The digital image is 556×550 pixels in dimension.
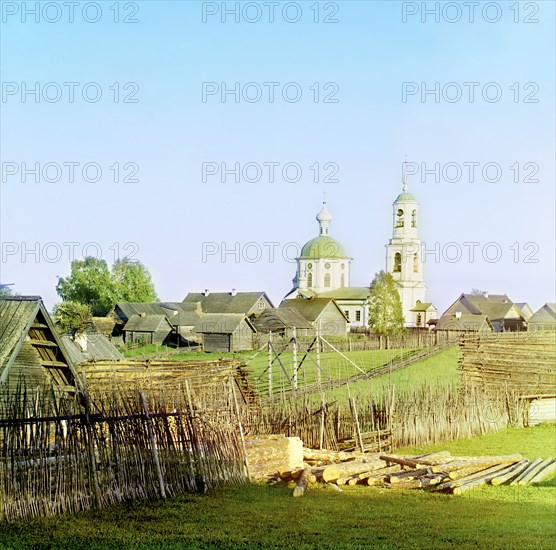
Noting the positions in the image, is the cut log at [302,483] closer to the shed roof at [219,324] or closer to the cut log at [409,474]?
the cut log at [409,474]

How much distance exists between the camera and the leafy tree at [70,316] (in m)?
24.5

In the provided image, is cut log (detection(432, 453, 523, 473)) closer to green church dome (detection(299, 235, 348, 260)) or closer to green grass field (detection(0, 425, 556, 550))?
green grass field (detection(0, 425, 556, 550))

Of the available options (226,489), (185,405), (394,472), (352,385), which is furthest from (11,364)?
(352,385)

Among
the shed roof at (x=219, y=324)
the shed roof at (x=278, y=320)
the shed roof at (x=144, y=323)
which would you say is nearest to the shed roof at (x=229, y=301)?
the shed roof at (x=278, y=320)

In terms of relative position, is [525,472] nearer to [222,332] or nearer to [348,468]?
[348,468]

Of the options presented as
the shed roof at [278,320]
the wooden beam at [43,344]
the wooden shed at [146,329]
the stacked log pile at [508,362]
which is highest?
the shed roof at [278,320]

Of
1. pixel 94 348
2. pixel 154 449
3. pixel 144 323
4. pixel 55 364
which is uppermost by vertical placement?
pixel 144 323

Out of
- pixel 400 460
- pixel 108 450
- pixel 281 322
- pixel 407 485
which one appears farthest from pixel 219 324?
pixel 108 450

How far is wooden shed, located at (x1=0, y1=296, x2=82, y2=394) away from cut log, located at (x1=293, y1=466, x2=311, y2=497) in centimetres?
349

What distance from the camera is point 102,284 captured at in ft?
101

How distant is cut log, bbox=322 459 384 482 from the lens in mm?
12875

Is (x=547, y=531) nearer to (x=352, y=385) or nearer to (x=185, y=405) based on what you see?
(x=185, y=405)

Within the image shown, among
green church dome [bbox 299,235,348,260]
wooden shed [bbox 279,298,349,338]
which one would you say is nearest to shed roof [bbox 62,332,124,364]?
wooden shed [bbox 279,298,349,338]

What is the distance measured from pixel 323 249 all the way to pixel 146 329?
38952mm
